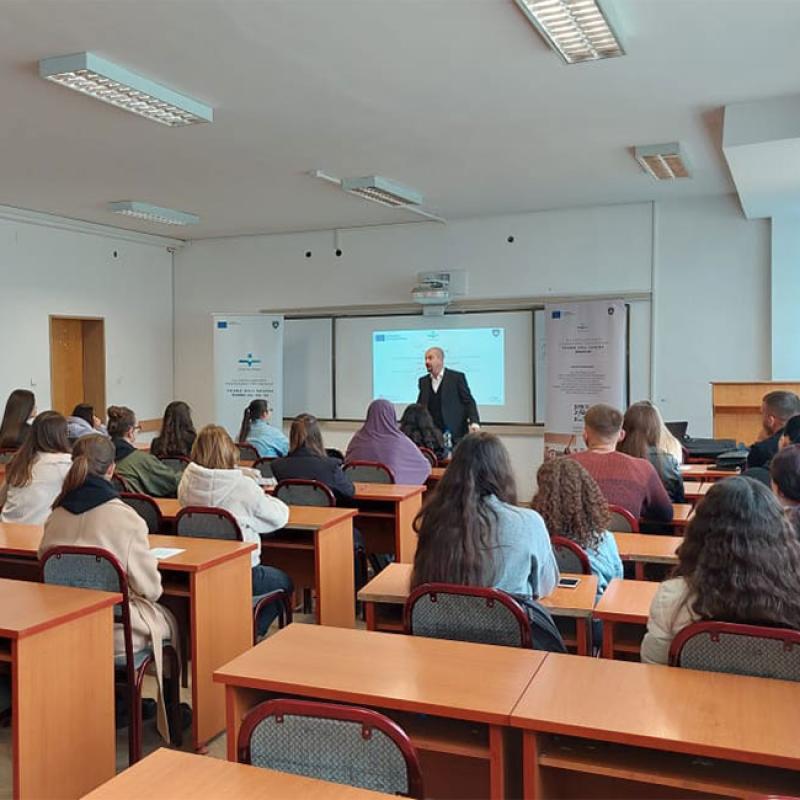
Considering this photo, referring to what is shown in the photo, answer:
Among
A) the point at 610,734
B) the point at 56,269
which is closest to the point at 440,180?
the point at 56,269

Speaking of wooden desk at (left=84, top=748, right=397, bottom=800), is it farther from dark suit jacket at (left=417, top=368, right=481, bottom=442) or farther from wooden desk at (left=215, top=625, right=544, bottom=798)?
dark suit jacket at (left=417, top=368, right=481, bottom=442)

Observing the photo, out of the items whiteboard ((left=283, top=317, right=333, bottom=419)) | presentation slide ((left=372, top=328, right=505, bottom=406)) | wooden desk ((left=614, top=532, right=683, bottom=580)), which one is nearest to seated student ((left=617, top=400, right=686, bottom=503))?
wooden desk ((left=614, top=532, right=683, bottom=580))

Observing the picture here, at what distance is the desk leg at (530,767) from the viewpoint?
1.79m

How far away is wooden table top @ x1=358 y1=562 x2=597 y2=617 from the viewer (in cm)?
257

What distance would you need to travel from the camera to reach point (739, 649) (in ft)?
6.48

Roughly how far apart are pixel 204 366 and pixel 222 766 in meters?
8.83

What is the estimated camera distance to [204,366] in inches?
398

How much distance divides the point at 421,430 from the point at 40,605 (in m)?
4.34

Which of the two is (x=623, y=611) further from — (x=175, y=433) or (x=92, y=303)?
(x=92, y=303)

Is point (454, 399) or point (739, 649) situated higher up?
point (454, 399)

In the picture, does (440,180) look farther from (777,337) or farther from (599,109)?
(777,337)

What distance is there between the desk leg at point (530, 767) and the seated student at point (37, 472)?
9.78 ft

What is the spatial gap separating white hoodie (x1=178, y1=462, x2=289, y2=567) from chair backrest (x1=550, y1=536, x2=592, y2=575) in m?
1.43

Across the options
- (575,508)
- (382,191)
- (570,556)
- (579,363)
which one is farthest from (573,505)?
(579,363)
